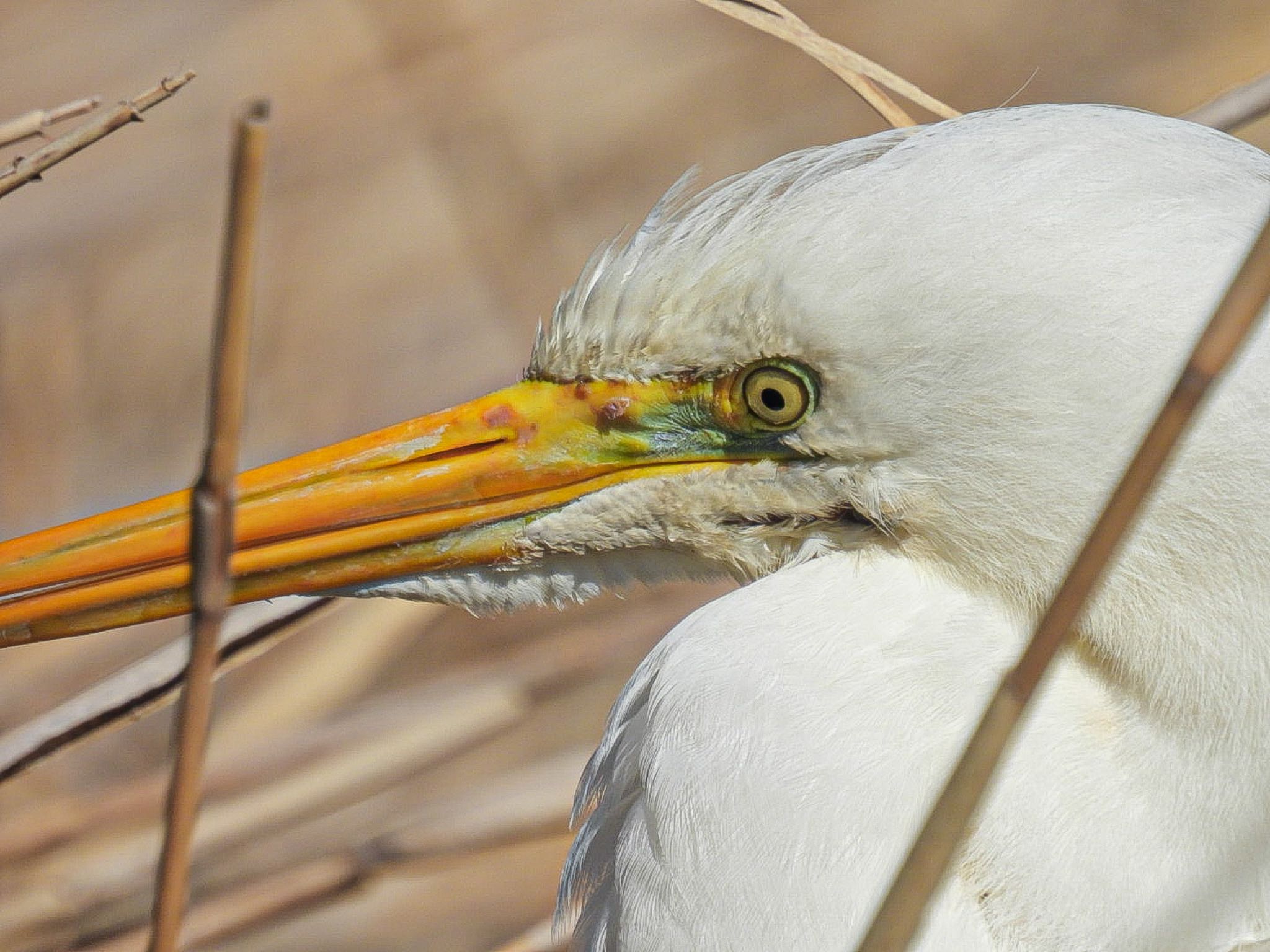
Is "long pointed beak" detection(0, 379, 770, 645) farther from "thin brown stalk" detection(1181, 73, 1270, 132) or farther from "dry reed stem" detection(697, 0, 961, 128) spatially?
"thin brown stalk" detection(1181, 73, 1270, 132)

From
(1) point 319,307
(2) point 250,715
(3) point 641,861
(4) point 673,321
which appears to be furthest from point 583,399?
(1) point 319,307

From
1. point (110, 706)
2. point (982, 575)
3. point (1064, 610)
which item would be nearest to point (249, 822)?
point (110, 706)

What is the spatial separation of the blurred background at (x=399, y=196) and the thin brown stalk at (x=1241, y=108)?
1181mm

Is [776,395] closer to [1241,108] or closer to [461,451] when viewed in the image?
[461,451]

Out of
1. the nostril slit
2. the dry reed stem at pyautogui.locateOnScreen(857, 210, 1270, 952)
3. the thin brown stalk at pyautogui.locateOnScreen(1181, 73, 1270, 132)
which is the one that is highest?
the thin brown stalk at pyautogui.locateOnScreen(1181, 73, 1270, 132)

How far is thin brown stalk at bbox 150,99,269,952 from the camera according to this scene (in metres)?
0.70

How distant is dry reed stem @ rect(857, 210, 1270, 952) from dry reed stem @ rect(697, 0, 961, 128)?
2.86 ft

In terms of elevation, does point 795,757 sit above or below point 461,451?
below

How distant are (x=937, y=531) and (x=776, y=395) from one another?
0.18 metres

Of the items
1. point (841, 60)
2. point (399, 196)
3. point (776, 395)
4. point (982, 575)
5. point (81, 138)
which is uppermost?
point (399, 196)

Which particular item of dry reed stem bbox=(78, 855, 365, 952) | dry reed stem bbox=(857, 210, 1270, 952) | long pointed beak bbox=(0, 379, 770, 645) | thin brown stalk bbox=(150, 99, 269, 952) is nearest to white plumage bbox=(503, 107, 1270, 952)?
long pointed beak bbox=(0, 379, 770, 645)

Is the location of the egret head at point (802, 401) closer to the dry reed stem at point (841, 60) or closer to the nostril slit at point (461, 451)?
the nostril slit at point (461, 451)

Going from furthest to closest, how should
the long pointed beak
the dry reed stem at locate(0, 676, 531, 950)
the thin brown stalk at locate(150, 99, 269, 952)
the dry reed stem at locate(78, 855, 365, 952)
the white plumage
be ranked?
1. the dry reed stem at locate(0, 676, 531, 950)
2. the dry reed stem at locate(78, 855, 365, 952)
3. the long pointed beak
4. the white plumage
5. the thin brown stalk at locate(150, 99, 269, 952)

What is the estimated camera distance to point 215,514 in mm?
761
